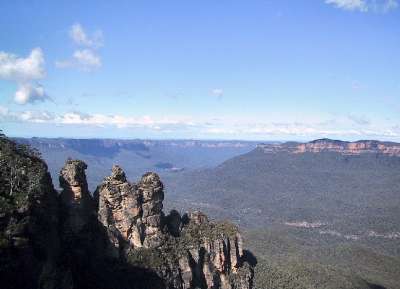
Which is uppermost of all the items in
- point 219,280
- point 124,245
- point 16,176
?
point 16,176

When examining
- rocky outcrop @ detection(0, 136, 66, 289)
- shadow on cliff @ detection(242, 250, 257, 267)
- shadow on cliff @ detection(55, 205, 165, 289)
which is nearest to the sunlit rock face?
shadow on cliff @ detection(55, 205, 165, 289)

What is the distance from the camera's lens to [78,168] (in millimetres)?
64750

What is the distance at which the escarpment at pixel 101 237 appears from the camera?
4375 centimetres

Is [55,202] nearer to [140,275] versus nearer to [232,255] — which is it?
[140,275]

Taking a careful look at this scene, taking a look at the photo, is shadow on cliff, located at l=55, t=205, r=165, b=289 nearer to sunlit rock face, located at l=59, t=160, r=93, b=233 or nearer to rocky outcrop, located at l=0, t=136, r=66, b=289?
sunlit rock face, located at l=59, t=160, r=93, b=233

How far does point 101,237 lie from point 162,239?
33.6 ft

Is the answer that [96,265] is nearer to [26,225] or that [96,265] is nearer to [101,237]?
[101,237]

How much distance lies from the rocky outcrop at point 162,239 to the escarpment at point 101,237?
143 millimetres

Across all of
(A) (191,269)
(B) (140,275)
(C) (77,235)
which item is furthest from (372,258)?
(C) (77,235)

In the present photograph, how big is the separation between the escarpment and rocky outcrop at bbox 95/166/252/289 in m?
0.14

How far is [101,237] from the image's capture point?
6581 centimetres

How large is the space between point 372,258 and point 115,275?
9379 centimetres

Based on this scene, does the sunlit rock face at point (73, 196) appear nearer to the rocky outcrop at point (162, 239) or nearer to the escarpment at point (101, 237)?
the escarpment at point (101, 237)

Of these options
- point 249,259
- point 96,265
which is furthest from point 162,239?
point 249,259
